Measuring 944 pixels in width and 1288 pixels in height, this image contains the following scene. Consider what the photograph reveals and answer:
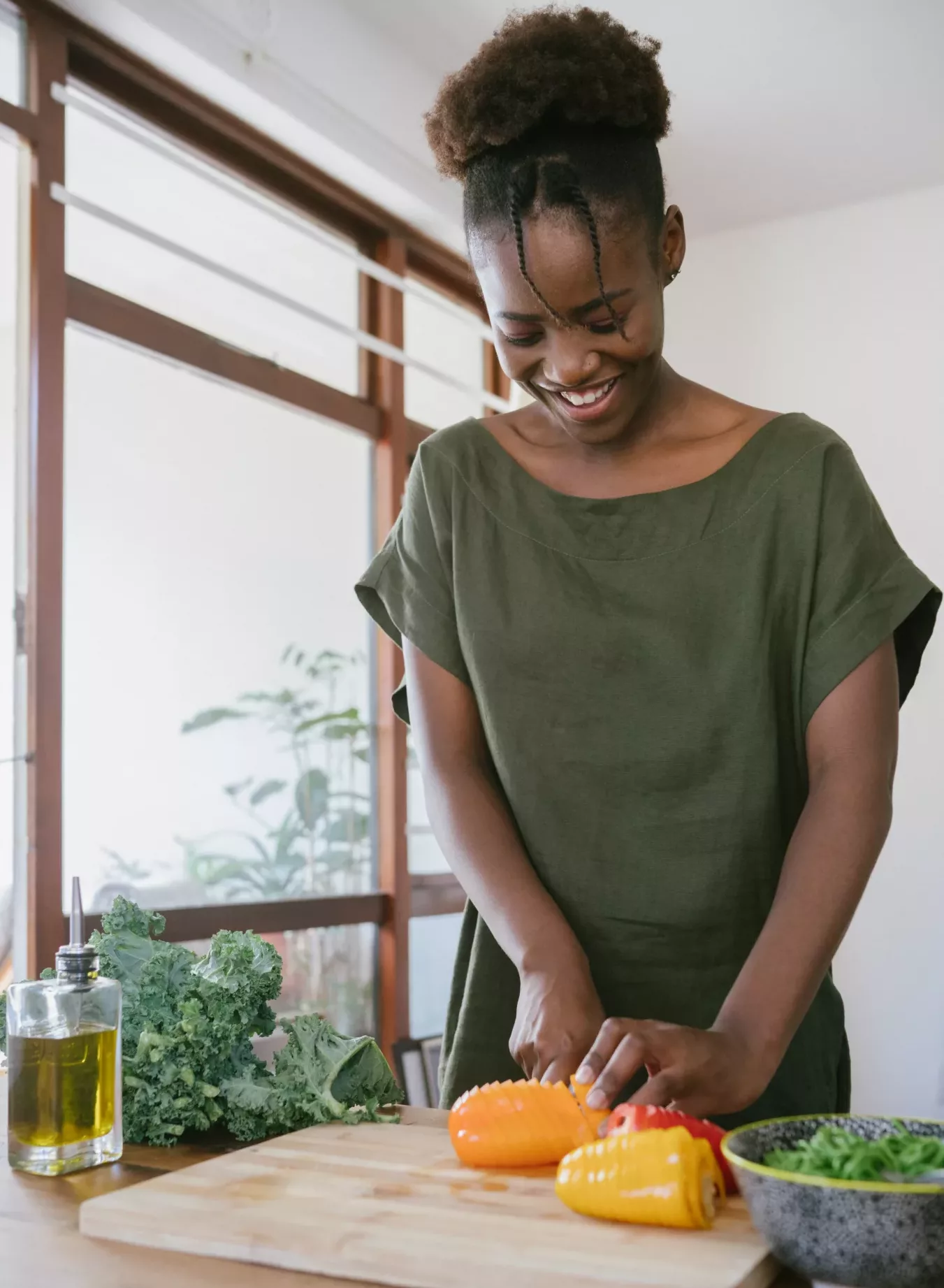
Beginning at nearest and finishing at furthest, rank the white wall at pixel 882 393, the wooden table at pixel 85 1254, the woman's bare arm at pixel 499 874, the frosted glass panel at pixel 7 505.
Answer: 1. the wooden table at pixel 85 1254
2. the woman's bare arm at pixel 499 874
3. the frosted glass panel at pixel 7 505
4. the white wall at pixel 882 393

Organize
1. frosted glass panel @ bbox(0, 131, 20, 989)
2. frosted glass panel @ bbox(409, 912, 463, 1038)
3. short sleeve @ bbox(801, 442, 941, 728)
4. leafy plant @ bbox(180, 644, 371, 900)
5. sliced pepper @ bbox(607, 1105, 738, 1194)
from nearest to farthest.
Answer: sliced pepper @ bbox(607, 1105, 738, 1194) < short sleeve @ bbox(801, 442, 941, 728) < frosted glass panel @ bbox(0, 131, 20, 989) < leafy plant @ bbox(180, 644, 371, 900) < frosted glass panel @ bbox(409, 912, 463, 1038)

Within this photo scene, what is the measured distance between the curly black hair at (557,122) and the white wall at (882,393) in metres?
3.50

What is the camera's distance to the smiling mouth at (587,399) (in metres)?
1.28

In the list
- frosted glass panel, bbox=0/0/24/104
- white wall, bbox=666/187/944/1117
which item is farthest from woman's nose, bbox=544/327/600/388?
white wall, bbox=666/187/944/1117

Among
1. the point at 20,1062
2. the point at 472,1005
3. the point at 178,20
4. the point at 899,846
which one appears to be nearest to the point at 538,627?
the point at 472,1005

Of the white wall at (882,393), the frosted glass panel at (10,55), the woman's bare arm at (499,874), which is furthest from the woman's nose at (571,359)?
A: the white wall at (882,393)

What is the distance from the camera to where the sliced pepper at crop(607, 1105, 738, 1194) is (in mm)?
917

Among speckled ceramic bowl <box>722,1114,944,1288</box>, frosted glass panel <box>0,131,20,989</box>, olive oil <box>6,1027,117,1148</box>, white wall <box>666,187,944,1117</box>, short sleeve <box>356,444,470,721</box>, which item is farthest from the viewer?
white wall <box>666,187,944,1117</box>

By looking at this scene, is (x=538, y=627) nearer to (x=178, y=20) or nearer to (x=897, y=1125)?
(x=897, y=1125)

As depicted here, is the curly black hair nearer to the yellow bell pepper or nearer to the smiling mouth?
the smiling mouth

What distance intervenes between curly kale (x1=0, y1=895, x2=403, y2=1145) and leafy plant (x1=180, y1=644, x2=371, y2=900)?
227 centimetres

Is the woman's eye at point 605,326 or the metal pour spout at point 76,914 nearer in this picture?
the metal pour spout at point 76,914

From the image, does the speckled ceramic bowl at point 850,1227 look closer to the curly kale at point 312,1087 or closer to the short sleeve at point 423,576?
the curly kale at point 312,1087

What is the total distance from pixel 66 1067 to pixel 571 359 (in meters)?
0.72
